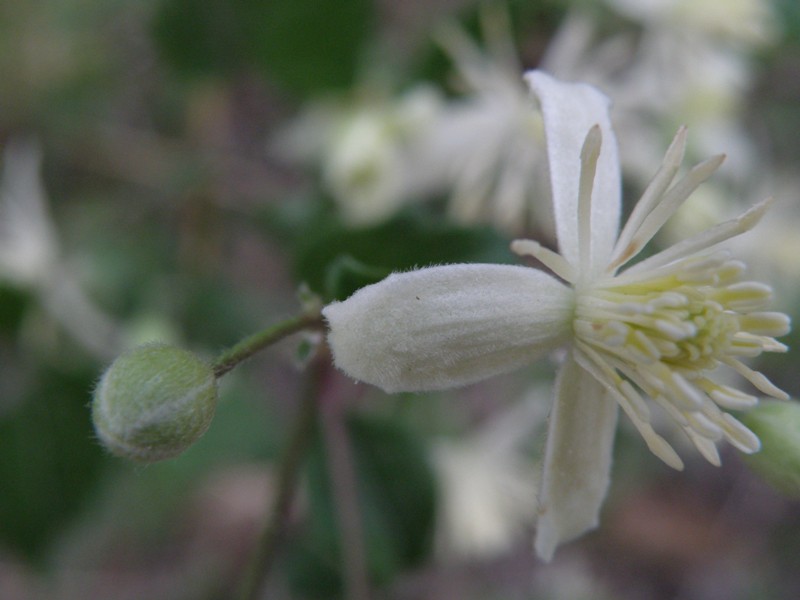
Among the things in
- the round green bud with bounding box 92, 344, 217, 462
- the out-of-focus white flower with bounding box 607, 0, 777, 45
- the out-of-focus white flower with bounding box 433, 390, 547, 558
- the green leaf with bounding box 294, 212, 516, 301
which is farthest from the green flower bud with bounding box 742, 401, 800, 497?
the out-of-focus white flower with bounding box 607, 0, 777, 45

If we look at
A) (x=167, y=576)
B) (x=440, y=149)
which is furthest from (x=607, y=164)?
(x=167, y=576)

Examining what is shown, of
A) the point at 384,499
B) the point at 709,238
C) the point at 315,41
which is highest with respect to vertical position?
the point at 709,238

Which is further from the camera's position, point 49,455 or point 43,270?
point 43,270

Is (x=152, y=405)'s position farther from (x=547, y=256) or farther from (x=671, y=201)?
(x=671, y=201)

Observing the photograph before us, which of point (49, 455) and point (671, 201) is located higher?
point (671, 201)

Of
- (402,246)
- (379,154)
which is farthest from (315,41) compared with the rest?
(402,246)

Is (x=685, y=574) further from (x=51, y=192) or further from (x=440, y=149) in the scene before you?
(x=51, y=192)

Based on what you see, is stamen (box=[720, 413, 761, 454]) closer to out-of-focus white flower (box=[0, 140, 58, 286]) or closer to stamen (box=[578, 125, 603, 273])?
stamen (box=[578, 125, 603, 273])
